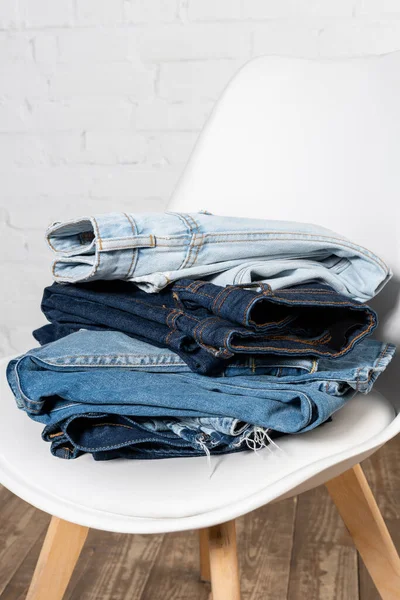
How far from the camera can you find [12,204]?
1485 mm

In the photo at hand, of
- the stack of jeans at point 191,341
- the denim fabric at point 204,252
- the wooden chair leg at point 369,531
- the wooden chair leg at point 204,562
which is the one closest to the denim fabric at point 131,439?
the stack of jeans at point 191,341

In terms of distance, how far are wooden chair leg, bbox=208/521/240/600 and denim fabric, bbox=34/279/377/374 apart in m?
0.14

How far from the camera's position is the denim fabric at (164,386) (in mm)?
506

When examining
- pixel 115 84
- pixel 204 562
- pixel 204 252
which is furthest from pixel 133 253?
pixel 115 84

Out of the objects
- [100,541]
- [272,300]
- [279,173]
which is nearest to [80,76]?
[279,173]

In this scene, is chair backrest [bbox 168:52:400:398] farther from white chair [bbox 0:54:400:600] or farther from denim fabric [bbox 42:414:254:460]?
denim fabric [bbox 42:414:254:460]

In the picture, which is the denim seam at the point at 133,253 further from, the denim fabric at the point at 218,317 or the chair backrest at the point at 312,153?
the chair backrest at the point at 312,153

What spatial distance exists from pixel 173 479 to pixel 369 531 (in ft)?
1.19

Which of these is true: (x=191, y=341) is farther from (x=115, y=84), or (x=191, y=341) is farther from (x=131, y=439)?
(x=115, y=84)

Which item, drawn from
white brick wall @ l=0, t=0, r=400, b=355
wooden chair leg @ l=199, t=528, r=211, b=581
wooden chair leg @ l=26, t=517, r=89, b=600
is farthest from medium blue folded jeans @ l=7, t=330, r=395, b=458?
white brick wall @ l=0, t=0, r=400, b=355

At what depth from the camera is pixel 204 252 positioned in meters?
0.60

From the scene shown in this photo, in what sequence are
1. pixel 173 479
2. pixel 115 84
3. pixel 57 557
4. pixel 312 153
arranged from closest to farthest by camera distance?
pixel 173 479 < pixel 57 557 < pixel 312 153 < pixel 115 84

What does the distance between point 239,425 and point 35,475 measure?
17 centimetres

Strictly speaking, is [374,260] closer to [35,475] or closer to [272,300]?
[272,300]
